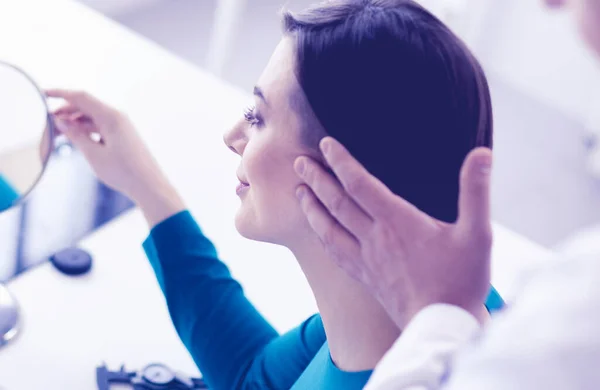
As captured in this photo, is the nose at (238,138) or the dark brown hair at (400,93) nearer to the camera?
the dark brown hair at (400,93)

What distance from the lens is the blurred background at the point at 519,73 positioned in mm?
2666

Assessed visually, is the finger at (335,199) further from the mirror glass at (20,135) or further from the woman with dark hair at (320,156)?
the mirror glass at (20,135)

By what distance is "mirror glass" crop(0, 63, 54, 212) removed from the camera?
902 mm

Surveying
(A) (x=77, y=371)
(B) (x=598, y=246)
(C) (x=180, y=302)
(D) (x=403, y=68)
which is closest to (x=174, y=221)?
(C) (x=180, y=302)

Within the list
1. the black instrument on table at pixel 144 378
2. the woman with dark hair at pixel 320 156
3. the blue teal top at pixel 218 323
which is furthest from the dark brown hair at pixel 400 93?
the black instrument on table at pixel 144 378

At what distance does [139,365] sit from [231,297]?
0.13 metres

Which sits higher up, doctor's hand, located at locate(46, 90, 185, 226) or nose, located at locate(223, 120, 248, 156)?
nose, located at locate(223, 120, 248, 156)

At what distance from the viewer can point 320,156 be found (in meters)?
0.73

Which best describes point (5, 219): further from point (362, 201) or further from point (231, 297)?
point (362, 201)

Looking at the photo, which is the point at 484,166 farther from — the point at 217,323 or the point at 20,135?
the point at 20,135

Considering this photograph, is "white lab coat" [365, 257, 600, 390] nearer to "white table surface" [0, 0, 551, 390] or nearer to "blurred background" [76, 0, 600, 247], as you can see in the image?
"white table surface" [0, 0, 551, 390]

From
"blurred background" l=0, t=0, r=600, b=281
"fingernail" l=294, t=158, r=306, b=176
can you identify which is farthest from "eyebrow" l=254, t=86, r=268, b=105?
"blurred background" l=0, t=0, r=600, b=281

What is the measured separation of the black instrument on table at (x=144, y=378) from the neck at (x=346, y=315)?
202 millimetres

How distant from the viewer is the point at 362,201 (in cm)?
60
